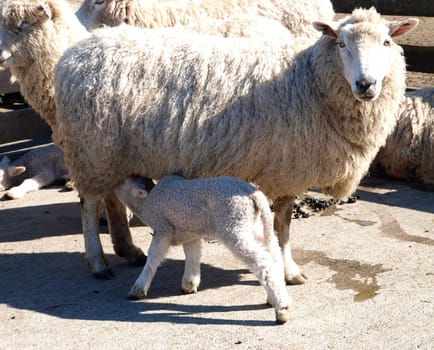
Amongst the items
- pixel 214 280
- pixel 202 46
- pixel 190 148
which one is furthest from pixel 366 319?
pixel 202 46

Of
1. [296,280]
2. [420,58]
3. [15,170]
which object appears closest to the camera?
[296,280]

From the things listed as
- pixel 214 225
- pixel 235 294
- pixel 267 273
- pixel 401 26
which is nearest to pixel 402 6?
pixel 401 26

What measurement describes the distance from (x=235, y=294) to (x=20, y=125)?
4.84m

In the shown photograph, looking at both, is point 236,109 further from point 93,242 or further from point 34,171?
point 34,171

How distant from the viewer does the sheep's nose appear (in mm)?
5195

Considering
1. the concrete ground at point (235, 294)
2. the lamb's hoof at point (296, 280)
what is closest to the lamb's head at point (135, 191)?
the concrete ground at point (235, 294)

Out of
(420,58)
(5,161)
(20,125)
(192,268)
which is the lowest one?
(192,268)

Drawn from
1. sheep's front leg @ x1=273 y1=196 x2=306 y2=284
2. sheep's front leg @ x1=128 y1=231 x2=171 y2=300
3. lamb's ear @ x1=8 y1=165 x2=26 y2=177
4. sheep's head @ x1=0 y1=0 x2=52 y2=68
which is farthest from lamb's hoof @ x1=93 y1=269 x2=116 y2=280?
lamb's ear @ x1=8 y1=165 x2=26 y2=177

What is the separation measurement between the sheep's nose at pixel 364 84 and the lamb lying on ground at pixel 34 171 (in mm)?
4283

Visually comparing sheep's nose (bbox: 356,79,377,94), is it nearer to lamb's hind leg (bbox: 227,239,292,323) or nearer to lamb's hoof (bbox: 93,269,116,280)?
lamb's hind leg (bbox: 227,239,292,323)

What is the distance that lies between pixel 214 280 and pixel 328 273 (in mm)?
815

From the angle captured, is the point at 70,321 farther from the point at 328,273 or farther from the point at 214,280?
the point at 328,273

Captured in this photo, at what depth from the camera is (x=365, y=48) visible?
531 cm

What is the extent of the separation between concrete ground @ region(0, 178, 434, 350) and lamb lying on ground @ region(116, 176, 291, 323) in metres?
0.19
